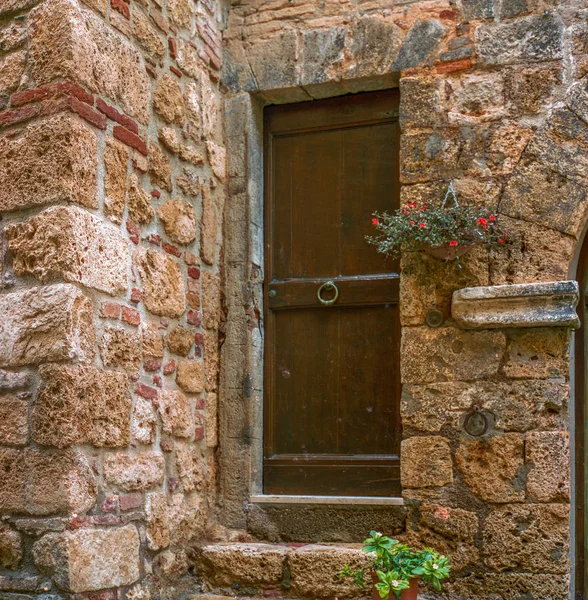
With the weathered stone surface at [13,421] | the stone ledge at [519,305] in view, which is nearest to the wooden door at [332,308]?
the stone ledge at [519,305]

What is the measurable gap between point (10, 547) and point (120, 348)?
0.80 m

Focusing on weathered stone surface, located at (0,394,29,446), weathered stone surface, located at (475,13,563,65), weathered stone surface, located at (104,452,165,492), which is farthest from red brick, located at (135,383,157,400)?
weathered stone surface, located at (475,13,563,65)

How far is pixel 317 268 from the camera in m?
4.05

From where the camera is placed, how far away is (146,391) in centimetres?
336

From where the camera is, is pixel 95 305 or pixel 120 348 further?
pixel 120 348

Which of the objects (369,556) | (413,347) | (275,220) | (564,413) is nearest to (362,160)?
(275,220)

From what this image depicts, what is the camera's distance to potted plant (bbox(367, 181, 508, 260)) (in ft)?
11.5

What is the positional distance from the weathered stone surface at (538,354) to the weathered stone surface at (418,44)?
1350 millimetres

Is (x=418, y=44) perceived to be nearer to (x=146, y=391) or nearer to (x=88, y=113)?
(x=88, y=113)

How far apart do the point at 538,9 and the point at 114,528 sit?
2.83m

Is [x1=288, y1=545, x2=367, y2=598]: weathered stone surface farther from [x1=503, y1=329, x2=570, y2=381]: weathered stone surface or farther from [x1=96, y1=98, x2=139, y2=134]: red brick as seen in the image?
[x1=96, y1=98, x2=139, y2=134]: red brick

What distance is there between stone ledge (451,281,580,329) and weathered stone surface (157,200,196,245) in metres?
1.23

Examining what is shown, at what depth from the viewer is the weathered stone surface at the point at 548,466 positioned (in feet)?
11.1

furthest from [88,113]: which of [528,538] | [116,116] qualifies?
Answer: [528,538]
